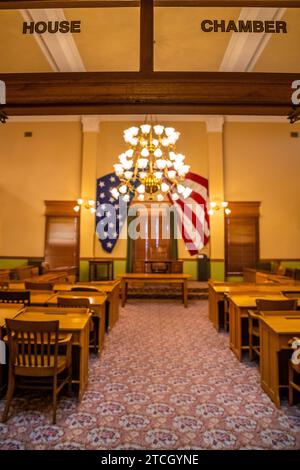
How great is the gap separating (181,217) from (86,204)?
324 centimetres

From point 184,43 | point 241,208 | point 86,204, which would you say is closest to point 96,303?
point 184,43

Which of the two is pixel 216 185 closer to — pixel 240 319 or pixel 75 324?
pixel 240 319

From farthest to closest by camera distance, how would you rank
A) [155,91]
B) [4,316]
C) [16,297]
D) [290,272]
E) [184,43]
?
[290,272] < [184,43] < [16,297] < [4,316] < [155,91]

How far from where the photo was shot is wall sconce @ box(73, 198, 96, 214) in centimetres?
947

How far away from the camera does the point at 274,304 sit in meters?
3.87

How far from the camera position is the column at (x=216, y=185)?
32.8ft

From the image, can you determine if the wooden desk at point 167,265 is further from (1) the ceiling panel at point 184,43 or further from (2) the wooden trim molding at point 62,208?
(1) the ceiling panel at point 184,43

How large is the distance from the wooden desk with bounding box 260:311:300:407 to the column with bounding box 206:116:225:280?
6454 millimetres

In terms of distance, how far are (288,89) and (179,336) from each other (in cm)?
423

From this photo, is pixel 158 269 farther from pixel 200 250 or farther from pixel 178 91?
pixel 178 91

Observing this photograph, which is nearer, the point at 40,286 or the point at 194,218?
the point at 40,286

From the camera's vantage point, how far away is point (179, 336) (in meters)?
5.38

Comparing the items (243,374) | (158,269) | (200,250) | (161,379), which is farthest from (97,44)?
(200,250)

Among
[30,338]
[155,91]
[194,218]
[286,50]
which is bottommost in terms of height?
[30,338]
